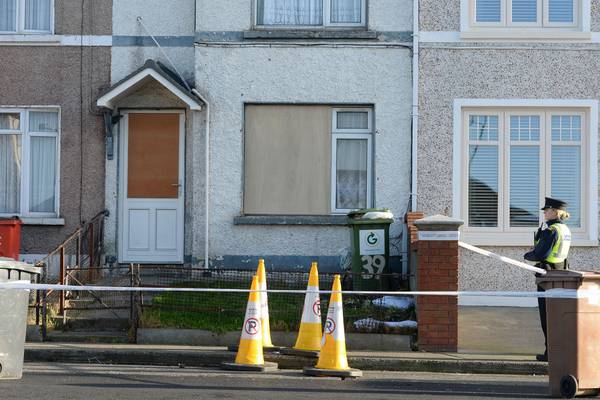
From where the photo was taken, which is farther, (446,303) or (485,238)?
(485,238)

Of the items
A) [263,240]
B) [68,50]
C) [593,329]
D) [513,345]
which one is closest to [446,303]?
[513,345]

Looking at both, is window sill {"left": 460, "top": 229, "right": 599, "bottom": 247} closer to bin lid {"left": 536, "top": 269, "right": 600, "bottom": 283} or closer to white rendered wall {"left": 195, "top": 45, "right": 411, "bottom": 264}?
white rendered wall {"left": 195, "top": 45, "right": 411, "bottom": 264}

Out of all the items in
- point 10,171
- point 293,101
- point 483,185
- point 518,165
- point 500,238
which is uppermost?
point 293,101

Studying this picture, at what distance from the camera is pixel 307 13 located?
51.1 ft

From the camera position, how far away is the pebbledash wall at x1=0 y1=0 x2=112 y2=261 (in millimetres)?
15695

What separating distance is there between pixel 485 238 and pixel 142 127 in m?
5.25

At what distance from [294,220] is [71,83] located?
12.7ft

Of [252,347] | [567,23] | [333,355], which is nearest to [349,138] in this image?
[567,23]

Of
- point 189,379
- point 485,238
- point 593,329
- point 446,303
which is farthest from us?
point 485,238

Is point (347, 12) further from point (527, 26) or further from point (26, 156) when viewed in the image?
point (26, 156)

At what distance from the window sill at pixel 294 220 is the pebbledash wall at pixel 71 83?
2198 millimetres

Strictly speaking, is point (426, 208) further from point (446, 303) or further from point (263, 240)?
point (446, 303)

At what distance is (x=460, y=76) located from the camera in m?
15.2

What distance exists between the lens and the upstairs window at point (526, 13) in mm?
15234
